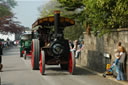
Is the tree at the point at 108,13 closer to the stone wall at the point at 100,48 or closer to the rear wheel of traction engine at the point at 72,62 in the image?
the stone wall at the point at 100,48

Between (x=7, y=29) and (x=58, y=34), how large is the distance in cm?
4195

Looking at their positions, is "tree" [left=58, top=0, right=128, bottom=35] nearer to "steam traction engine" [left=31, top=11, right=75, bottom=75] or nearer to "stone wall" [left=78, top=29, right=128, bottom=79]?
"stone wall" [left=78, top=29, right=128, bottom=79]

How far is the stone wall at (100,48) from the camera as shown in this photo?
12620 mm

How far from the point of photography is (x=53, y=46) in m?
13.2

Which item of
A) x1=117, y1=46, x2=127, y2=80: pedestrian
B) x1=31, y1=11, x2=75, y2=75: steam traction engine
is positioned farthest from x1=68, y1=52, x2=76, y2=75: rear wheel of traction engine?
x1=117, y1=46, x2=127, y2=80: pedestrian

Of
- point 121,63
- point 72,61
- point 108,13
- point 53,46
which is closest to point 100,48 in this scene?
point 108,13

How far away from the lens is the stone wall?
12.6 meters

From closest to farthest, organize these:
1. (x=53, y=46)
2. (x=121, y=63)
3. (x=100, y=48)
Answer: (x=121, y=63)
(x=53, y=46)
(x=100, y=48)

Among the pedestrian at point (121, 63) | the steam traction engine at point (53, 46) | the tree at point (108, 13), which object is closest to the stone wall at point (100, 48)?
the tree at point (108, 13)

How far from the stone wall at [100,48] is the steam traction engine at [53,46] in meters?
1.85

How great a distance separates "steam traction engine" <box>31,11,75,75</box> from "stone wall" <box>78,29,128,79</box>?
1851 mm

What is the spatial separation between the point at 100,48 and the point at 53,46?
3.21m

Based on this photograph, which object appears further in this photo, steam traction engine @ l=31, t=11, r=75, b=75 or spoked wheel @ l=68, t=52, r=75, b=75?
steam traction engine @ l=31, t=11, r=75, b=75

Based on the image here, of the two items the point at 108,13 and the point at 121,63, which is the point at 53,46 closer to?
the point at 108,13
